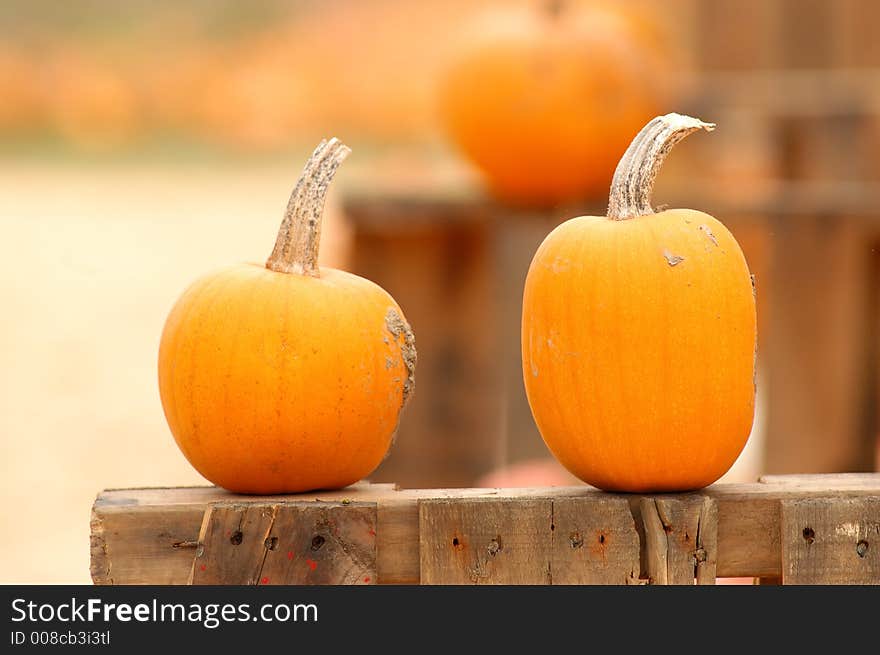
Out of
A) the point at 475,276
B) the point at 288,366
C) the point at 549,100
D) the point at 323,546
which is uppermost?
the point at 549,100

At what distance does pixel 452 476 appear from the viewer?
3504 millimetres

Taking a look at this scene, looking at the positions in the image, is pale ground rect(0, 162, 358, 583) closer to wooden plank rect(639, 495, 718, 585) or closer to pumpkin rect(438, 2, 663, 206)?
pumpkin rect(438, 2, 663, 206)

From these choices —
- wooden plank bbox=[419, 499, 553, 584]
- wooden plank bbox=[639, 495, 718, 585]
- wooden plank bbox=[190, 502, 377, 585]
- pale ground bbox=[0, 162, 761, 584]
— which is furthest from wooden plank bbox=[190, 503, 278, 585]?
pale ground bbox=[0, 162, 761, 584]

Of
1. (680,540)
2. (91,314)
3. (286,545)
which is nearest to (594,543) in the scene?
(680,540)

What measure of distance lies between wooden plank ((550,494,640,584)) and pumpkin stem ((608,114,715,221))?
13.2 inches

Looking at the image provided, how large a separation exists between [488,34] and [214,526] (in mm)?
2238

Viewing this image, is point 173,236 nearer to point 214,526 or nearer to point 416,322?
point 416,322

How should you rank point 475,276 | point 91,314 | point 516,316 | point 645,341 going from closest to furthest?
point 645,341 < point 516,316 < point 475,276 < point 91,314

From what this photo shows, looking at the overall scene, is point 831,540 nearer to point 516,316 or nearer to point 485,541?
point 485,541

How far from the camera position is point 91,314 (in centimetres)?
695

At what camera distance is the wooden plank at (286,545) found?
1410mm

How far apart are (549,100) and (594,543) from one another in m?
2.03

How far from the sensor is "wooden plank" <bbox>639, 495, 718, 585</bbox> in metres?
1.40
